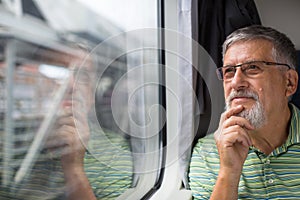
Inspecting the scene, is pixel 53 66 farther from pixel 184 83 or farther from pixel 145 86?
pixel 184 83

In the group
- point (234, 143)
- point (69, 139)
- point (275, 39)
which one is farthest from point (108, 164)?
point (275, 39)

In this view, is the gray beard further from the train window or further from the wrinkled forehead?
the train window

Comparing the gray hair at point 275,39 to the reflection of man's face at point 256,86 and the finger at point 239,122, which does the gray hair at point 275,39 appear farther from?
the finger at point 239,122

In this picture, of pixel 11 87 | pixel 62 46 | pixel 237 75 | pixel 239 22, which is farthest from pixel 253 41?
pixel 11 87

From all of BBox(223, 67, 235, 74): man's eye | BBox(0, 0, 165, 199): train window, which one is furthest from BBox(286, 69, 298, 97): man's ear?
BBox(0, 0, 165, 199): train window

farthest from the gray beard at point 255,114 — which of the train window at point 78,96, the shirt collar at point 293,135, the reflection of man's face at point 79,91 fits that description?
the reflection of man's face at point 79,91

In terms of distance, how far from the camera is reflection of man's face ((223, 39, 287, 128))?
1211 mm

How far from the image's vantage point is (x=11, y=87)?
2.31 feet

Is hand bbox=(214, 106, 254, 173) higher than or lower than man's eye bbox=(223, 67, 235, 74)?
lower

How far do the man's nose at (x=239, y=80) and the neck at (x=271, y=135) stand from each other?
0.18 meters

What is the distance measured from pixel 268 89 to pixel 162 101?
496 mm

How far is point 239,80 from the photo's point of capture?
1.23 meters

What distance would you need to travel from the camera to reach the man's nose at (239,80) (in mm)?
1225

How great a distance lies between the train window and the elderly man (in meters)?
0.32
